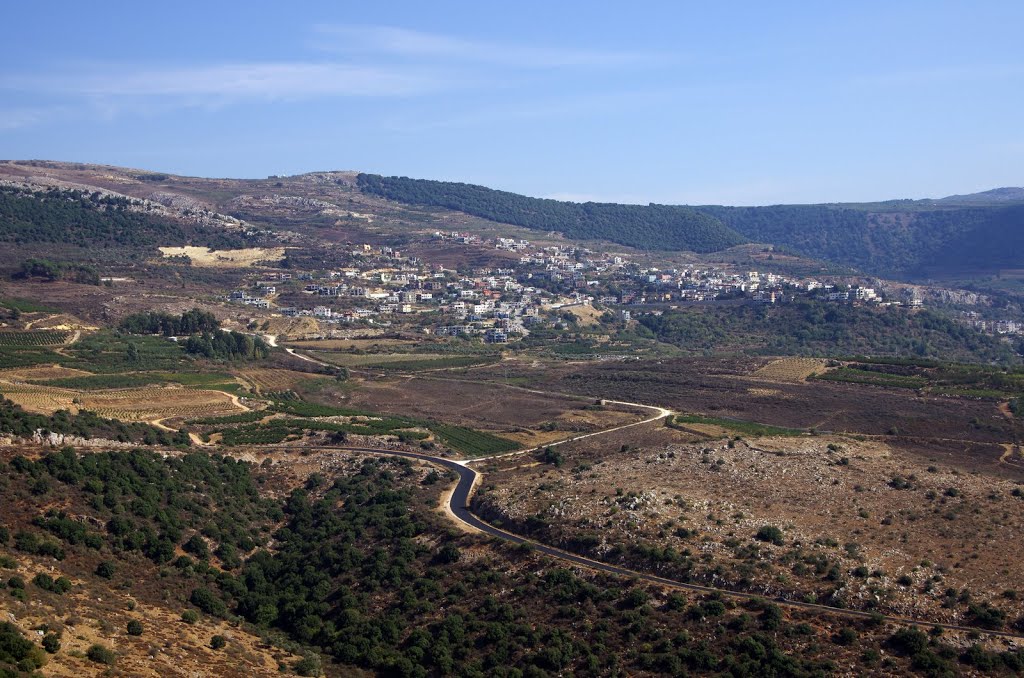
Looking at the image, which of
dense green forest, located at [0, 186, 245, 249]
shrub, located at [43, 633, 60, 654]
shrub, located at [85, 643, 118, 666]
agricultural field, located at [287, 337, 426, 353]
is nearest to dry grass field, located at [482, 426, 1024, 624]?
shrub, located at [85, 643, 118, 666]

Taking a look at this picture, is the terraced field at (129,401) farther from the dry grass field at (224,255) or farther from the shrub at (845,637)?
the dry grass field at (224,255)

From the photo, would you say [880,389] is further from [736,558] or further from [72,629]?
[72,629]

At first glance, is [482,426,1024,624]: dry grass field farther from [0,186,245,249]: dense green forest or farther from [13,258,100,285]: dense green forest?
[0,186,245,249]: dense green forest

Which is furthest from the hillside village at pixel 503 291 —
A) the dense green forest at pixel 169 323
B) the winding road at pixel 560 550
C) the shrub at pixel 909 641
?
the shrub at pixel 909 641

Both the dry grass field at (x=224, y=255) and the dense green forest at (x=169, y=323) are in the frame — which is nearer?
the dense green forest at (x=169, y=323)

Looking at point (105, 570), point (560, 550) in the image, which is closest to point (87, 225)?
point (105, 570)

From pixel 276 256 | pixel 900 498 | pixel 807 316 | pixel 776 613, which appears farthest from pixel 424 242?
pixel 776 613
